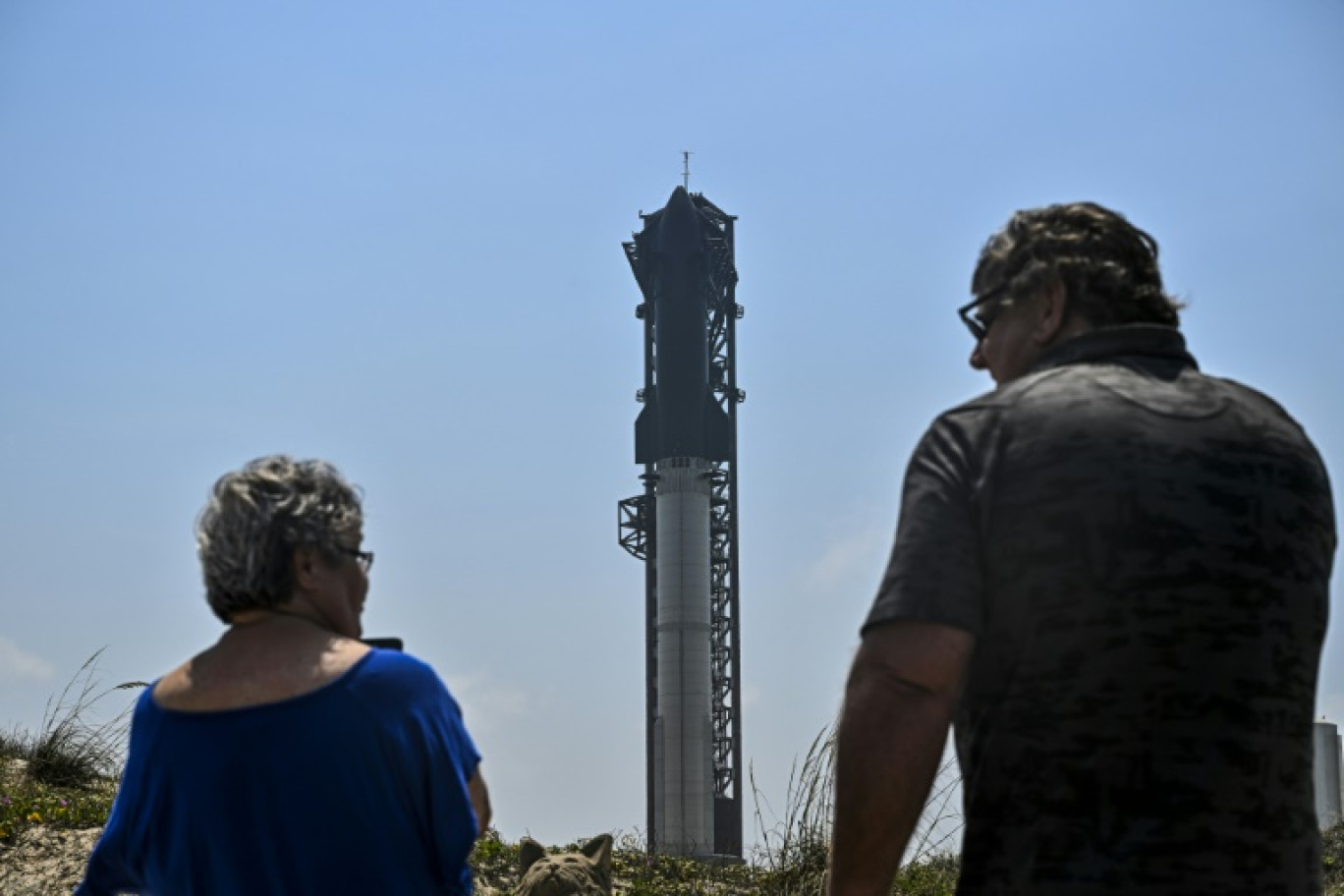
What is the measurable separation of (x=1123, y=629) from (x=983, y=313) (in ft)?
2.44

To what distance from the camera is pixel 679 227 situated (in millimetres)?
50219

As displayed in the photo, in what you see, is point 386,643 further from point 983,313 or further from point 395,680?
point 983,313

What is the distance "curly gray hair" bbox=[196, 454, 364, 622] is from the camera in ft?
10.3

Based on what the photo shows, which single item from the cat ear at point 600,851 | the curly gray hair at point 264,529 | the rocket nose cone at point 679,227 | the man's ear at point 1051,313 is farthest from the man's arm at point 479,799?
the rocket nose cone at point 679,227

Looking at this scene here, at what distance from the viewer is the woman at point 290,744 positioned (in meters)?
2.97

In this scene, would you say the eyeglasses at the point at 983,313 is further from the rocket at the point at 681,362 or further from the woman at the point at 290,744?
the rocket at the point at 681,362

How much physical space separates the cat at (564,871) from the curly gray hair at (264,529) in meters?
6.07

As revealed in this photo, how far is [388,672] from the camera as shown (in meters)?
3.06

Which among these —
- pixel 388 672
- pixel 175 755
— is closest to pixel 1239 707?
pixel 388 672

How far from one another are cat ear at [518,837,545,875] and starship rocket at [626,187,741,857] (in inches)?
1460

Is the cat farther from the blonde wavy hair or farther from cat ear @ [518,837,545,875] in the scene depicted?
the blonde wavy hair

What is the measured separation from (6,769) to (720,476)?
131ft

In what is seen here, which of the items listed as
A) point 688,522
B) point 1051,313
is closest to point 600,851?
point 1051,313

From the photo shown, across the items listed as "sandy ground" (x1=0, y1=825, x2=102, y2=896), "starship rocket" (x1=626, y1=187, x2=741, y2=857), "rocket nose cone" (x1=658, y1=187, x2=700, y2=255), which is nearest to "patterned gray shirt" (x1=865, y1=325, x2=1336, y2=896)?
"sandy ground" (x1=0, y1=825, x2=102, y2=896)
